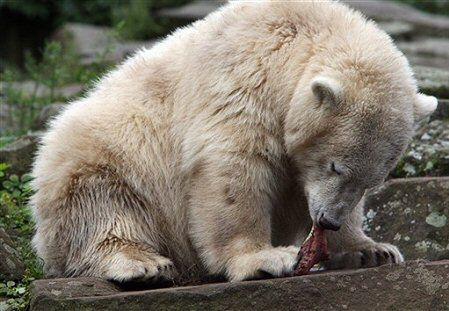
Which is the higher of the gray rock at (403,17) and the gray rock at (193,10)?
the gray rock at (403,17)

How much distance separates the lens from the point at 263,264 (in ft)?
16.0

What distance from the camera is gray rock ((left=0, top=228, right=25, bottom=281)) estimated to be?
545 centimetres

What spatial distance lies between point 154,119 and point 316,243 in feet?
3.77

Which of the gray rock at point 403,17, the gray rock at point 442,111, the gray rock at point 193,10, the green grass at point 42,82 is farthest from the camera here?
the gray rock at point 193,10

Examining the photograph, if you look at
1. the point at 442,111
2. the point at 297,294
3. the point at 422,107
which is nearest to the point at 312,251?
the point at 297,294

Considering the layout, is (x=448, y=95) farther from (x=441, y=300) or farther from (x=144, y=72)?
(x=441, y=300)

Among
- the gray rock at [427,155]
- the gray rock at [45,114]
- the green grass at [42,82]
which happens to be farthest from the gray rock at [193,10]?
the gray rock at [427,155]

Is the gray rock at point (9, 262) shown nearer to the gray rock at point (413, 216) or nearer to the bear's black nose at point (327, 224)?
the bear's black nose at point (327, 224)

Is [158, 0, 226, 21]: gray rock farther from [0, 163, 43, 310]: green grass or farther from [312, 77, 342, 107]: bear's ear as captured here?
[312, 77, 342, 107]: bear's ear

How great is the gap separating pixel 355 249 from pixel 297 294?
106cm

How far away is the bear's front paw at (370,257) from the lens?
17.7 ft

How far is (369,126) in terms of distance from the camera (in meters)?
4.99

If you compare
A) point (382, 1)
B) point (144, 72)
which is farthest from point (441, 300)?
point (382, 1)

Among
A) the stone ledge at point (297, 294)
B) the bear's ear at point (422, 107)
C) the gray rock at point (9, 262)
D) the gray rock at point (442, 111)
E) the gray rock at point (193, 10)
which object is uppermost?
the bear's ear at point (422, 107)
